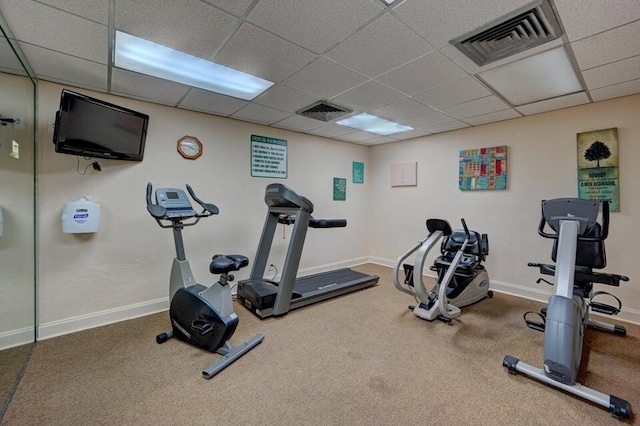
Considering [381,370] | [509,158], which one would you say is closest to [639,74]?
[509,158]

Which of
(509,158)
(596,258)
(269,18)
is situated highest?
(269,18)

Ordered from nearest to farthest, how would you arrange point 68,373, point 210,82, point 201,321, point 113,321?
point 68,373, point 201,321, point 210,82, point 113,321

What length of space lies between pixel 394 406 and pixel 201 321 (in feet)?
5.12

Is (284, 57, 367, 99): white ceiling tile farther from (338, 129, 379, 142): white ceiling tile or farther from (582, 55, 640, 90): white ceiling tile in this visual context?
(582, 55, 640, 90): white ceiling tile

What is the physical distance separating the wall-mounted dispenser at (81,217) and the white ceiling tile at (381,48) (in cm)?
263

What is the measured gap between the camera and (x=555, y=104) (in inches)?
126

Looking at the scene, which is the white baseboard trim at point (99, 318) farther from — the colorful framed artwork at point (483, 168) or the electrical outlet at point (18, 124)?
the colorful framed artwork at point (483, 168)

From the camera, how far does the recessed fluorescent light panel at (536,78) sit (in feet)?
7.41

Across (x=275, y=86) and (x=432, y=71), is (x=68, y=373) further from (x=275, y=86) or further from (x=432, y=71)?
(x=432, y=71)

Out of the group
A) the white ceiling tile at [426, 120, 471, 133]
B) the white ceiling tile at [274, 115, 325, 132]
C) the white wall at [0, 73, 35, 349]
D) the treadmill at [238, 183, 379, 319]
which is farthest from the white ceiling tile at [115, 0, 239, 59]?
the white ceiling tile at [426, 120, 471, 133]

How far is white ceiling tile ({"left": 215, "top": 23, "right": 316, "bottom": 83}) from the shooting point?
1.94 meters

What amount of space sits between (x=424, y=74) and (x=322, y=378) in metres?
2.64

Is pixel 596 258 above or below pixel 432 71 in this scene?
below

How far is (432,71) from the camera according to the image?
2.43m
